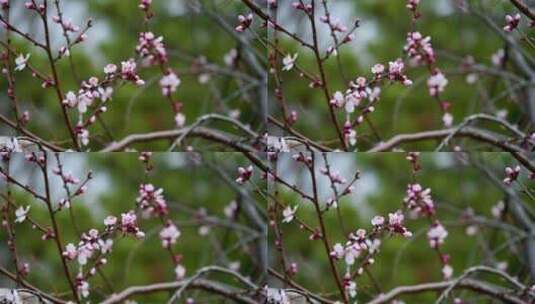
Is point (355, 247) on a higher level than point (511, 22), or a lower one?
lower

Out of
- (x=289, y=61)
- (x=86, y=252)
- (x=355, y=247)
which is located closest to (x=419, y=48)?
(x=289, y=61)

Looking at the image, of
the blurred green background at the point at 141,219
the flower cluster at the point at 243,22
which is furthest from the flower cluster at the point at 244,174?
the flower cluster at the point at 243,22

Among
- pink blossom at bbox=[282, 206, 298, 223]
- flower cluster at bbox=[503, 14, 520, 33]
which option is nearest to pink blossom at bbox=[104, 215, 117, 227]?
pink blossom at bbox=[282, 206, 298, 223]

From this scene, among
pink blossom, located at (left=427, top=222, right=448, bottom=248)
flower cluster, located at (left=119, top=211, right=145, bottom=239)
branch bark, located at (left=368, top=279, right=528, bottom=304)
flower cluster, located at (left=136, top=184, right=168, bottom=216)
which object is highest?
flower cluster, located at (left=136, top=184, right=168, bottom=216)

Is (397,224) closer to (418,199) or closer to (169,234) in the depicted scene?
(418,199)

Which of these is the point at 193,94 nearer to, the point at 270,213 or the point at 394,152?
the point at 270,213

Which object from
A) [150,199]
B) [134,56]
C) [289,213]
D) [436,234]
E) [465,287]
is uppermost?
[134,56]

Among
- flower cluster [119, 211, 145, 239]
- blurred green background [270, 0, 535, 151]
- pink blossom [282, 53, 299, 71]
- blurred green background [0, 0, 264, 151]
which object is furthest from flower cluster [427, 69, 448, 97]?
flower cluster [119, 211, 145, 239]

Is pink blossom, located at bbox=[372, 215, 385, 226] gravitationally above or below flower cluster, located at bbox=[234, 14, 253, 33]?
below

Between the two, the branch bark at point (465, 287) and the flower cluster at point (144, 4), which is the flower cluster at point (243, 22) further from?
the branch bark at point (465, 287)

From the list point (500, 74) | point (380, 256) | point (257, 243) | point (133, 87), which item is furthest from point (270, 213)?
point (500, 74)

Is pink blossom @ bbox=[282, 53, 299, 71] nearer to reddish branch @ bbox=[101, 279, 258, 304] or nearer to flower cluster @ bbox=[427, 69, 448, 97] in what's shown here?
flower cluster @ bbox=[427, 69, 448, 97]

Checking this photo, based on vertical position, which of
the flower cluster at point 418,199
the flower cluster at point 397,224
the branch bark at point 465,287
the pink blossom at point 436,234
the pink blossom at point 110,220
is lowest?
the branch bark at point 465,287

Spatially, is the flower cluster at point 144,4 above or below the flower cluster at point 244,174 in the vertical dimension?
above
